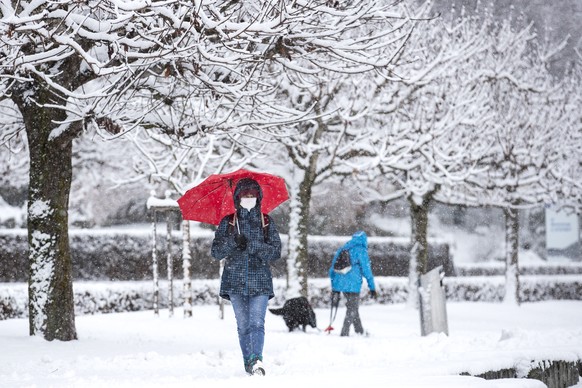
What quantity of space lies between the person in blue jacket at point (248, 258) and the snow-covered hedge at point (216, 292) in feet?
33.6

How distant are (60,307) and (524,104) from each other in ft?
52.4

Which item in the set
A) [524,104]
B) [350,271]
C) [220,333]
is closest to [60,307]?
[220,333]

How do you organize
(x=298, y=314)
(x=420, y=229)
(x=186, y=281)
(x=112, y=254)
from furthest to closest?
(x=112, y=254)
(x=420, y=229)
(x=186, y=281)
(x=298, y=314)

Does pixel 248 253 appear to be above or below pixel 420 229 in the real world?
below

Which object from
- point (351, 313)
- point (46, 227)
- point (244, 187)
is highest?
point (244, 187)

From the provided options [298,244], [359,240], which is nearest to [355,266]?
[359,240]

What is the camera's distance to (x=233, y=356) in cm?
852

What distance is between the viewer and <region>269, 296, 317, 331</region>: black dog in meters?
12.8

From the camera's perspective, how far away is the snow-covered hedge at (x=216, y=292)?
642 inches

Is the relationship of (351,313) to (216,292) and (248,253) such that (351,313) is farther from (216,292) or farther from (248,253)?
(216,292)

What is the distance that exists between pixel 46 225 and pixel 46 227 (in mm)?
24

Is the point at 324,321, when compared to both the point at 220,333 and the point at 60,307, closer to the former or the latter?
the point at 220,333

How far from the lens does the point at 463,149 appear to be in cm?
1759

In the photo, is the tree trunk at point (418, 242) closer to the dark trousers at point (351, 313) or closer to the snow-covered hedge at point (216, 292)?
the snow-covered hedge at point (216, 292)
